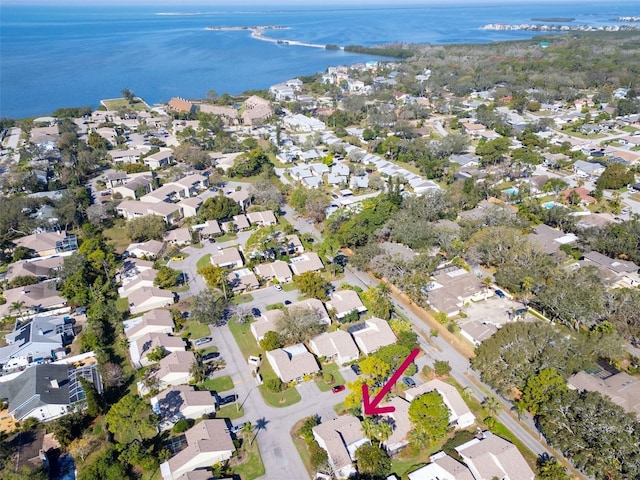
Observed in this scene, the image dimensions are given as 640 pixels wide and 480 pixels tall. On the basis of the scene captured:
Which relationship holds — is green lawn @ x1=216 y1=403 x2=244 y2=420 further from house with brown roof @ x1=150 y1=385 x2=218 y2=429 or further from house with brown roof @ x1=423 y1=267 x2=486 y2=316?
house with brown roof @ x1=423 y1=267 x2=486 y2=316

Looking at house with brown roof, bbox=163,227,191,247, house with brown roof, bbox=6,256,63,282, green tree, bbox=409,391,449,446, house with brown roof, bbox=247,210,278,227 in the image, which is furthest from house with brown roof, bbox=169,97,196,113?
green tree, bbox=409,391,449,446

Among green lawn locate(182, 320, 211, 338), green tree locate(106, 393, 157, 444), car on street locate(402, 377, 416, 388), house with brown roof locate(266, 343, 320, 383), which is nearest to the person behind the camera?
green tree locate(106, 393, 157, 444)

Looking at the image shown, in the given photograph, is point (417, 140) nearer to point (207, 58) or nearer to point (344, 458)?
point (344, 458)

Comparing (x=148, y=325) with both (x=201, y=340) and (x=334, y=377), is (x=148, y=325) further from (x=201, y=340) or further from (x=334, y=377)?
(x=334, y=377)

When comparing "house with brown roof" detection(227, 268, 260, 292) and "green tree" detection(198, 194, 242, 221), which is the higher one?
"green tree" detection(198, 194, 242, 221)

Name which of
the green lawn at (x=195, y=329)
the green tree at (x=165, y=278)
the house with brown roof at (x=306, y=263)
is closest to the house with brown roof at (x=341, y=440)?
the green lawn at (x=195, y=329)

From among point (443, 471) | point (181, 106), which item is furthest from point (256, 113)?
Result: point (443, 471)
